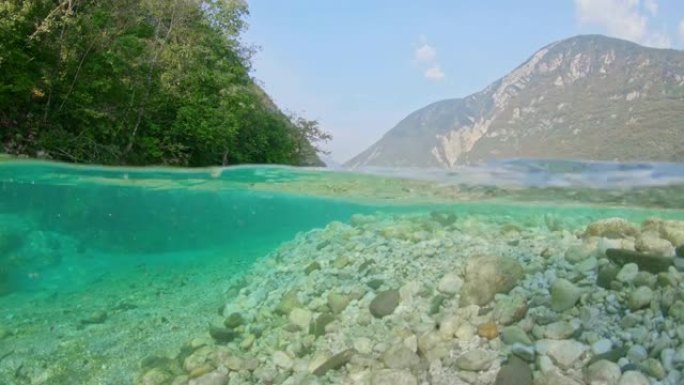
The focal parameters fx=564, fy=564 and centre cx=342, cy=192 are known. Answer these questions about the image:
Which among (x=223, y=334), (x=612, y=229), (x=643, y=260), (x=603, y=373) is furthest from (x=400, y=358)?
(x=612, y=229)

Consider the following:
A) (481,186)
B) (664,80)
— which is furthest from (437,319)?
(664,80)

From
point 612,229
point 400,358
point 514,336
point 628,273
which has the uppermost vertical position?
point 612,229

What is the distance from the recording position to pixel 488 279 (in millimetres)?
5875

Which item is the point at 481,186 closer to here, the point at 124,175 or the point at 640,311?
the point at 640,311

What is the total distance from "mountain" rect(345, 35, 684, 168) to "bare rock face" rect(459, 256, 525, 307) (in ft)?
19.5

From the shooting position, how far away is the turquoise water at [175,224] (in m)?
6.91

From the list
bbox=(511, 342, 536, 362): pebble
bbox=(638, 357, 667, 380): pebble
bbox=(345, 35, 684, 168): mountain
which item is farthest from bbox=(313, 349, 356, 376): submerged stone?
bbox=(345, 35, 684, 168): mountain

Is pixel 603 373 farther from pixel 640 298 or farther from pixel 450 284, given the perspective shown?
pixel 450 284

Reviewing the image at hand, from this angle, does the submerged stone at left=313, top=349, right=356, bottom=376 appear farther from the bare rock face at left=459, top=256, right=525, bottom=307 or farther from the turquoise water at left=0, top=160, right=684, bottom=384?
the bare rock face at left=459, top=256, right=525, bottom=307

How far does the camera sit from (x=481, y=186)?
11336 mm

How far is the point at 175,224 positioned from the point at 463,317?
10827mm

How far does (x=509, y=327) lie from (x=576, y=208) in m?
7.30

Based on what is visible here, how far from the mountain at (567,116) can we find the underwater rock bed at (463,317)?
506 cm

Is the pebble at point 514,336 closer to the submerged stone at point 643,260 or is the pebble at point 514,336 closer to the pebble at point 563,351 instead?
the pebble at point 563,351
